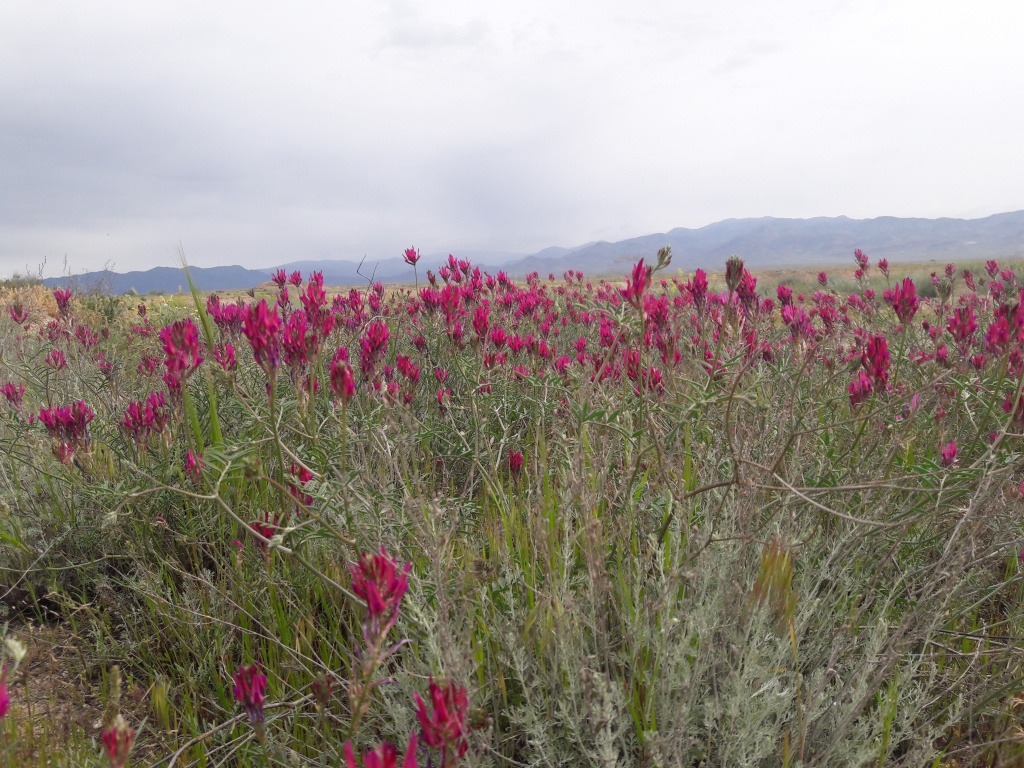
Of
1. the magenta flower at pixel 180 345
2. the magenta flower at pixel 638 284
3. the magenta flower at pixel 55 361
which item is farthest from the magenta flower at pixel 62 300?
the magenta flower at pixel 638 284

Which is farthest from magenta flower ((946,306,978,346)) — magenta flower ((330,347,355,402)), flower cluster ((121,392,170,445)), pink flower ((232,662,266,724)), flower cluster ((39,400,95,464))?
flower cluster ((39,400,95,464))

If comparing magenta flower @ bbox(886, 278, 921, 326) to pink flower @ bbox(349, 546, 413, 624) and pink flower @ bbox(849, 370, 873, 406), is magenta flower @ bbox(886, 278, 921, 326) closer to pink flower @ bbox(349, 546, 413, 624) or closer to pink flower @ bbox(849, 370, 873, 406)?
pink flower @ bbox(849, 370, 873, 406)

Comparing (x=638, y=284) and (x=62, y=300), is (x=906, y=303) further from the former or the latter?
(x=62, y=300)

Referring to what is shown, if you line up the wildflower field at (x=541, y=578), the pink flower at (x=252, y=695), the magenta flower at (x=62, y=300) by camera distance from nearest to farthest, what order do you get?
the pink flower at (x=252, y=695), the wildflower field at (x=541, y=578), the magenta flower at (x=62, y=300)

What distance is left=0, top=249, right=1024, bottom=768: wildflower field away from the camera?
1304 mm

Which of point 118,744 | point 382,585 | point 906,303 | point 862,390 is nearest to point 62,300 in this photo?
point 118,744

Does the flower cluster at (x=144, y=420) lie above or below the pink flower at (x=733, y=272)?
below

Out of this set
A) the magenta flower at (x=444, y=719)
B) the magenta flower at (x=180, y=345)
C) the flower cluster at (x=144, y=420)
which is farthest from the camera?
the flower cluster at (x=144, y=420)

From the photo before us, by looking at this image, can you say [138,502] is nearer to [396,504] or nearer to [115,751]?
[396,504]

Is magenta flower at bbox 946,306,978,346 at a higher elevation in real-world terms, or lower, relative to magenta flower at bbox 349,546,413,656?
higher

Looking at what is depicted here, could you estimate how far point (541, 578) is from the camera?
1.95 metres

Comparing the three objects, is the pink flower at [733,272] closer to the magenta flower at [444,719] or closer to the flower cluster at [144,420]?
the magenta flower at [444,719]

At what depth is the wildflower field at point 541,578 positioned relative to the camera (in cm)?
130

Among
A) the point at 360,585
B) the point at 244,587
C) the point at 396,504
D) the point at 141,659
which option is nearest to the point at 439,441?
the point at 396,504
